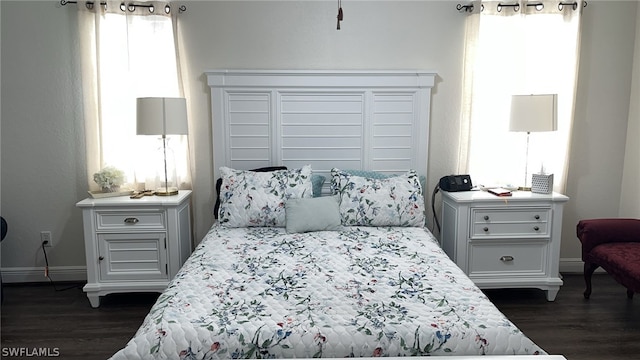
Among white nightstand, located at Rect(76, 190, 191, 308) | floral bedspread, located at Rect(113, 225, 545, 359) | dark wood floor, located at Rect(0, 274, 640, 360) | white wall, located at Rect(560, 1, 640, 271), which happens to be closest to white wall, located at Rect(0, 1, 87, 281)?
dark wood floor, located at Rect(0, 274, 640, 360)

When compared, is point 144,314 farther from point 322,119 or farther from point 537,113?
point 537,113

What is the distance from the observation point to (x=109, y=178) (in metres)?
Result: 3.27

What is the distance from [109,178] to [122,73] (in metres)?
0.78

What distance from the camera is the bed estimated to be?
1.69m

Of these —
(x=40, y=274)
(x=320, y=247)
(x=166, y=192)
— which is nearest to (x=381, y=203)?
(x=320, y=247)

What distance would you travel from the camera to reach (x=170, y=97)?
333 centimetres

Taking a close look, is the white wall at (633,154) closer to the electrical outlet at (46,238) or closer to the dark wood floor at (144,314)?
the dark wood floor at (144,314)

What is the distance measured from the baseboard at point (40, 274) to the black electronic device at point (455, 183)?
2.84 m

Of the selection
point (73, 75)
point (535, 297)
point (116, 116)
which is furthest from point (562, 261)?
point (73, 75)

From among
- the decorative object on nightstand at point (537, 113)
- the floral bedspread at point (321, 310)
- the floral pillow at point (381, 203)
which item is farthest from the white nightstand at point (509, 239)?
the floral bedspread at point (321, 310)

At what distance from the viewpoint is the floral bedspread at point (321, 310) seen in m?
1.67

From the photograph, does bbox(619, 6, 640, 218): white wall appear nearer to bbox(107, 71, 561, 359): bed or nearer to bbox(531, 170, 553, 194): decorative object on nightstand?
bbox(531, 170, 553, 194): decorative object on nightstand

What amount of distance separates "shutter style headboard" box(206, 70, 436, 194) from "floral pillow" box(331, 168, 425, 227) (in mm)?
416

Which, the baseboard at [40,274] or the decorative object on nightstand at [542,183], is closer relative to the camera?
the decorative object on nightstand at [542,183]
